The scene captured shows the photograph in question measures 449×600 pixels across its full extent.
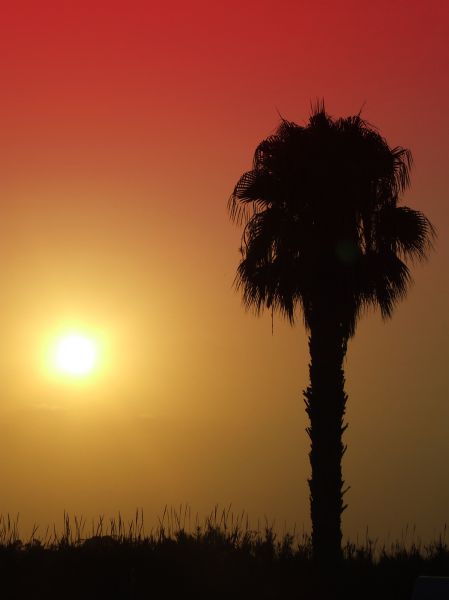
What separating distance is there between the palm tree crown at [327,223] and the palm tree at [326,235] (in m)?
0.03

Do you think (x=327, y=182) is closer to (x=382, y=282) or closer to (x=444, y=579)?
(x=382, y=282)

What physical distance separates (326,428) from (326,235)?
201 inches

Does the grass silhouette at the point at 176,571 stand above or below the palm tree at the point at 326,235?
below

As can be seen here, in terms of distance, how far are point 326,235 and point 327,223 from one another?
0.36 m

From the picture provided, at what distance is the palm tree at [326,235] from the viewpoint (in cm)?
2780

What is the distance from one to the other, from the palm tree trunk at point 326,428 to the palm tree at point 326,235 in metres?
0.03

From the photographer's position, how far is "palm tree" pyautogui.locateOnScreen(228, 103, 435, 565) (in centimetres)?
2780

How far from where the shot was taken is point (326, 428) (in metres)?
26.9

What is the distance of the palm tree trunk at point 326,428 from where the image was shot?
1022 inches

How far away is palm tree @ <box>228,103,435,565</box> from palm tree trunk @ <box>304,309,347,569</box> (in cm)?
3

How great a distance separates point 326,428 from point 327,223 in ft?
17.9

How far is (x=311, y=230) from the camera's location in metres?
28.2

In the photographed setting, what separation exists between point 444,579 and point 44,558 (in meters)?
9.85

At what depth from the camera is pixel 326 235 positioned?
28.2 meters
